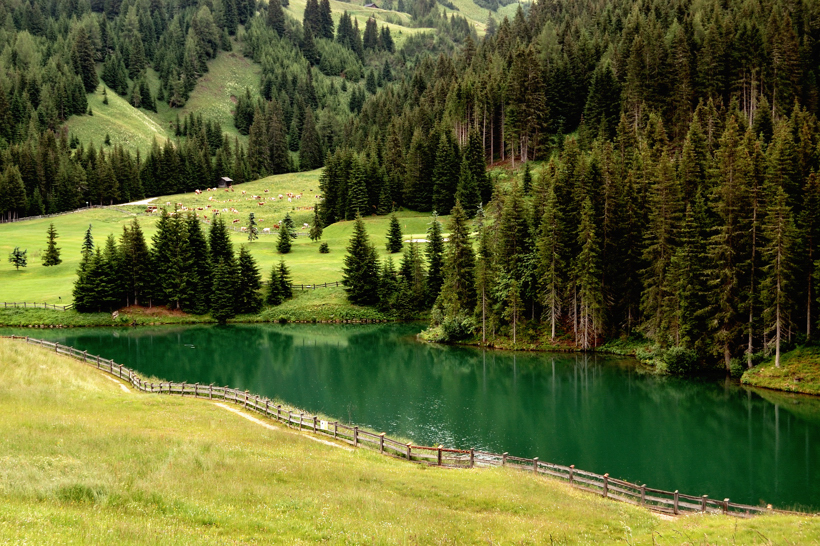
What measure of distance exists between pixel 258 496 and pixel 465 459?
1339cm

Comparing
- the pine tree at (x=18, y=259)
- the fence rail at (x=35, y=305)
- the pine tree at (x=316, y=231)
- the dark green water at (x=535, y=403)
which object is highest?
the pine tree at (x=316, y=231)

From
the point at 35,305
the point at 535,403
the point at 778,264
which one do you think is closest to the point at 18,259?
the point at 35,305

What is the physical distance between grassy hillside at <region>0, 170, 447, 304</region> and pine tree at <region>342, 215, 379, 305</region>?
24.8 feet

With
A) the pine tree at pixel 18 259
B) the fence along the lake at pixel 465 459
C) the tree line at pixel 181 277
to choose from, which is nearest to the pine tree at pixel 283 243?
the tree line at pixel 181 277

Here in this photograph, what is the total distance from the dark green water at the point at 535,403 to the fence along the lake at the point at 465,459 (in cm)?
476

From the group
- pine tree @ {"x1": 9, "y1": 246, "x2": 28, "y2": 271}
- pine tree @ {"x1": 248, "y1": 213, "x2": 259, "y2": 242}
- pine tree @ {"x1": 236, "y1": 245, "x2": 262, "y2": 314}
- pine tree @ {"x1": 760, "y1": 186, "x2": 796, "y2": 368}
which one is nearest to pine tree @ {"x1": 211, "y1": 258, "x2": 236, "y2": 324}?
pine tree @ {"x1": 236, "y1": 245, "x2": 262, "y2": 314}

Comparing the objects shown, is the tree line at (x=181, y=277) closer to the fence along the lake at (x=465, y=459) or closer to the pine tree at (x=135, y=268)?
the pine tree at (x=135, y=268)

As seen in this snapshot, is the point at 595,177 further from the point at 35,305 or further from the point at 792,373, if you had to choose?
Result: the point at 35,305

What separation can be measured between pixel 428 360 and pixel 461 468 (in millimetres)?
38754

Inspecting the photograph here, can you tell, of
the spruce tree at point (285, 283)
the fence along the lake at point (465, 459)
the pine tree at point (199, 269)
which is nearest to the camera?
the fence along the lake at point (465, 459)

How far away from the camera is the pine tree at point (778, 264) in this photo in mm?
50531

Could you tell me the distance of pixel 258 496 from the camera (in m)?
19.3

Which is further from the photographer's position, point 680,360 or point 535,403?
point 680,360

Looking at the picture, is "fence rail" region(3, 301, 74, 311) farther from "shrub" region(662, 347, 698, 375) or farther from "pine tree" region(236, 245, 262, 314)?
"shrub" region(662, 347, 698, 375)
